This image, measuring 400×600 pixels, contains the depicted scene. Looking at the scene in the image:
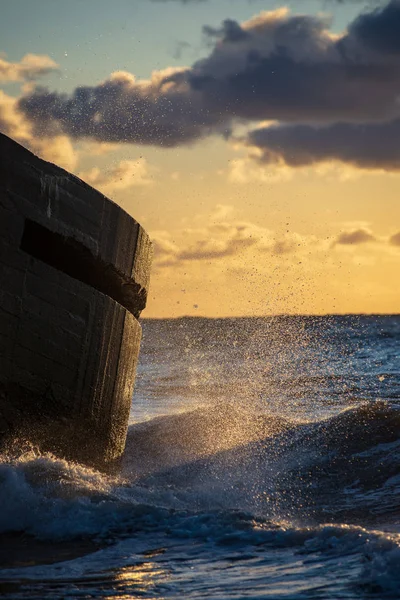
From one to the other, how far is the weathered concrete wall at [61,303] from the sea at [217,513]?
345 mm

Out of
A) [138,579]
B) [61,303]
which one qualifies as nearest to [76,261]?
[61,303]

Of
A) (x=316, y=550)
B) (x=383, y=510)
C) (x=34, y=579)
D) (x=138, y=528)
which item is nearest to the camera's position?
(x=34, y=579)

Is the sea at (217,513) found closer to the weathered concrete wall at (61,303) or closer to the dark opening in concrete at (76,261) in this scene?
the weathered concrete wall at (61,303)

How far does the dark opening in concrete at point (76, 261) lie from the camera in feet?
17.2

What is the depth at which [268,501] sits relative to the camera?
18.4 feet

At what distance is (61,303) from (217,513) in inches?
65.7

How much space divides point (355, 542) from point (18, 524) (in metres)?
1.77

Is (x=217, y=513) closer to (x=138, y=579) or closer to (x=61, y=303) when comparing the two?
(x=138, y=579)

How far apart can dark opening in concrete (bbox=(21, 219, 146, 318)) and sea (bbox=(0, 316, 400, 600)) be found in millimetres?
1170

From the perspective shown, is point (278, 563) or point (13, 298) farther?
point (13, 298)

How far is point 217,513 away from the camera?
179 inches

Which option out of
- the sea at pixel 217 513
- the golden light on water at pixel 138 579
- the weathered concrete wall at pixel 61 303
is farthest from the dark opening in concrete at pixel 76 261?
the golden light on water at pixel 138 579

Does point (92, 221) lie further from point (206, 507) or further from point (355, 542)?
point (355, 542)

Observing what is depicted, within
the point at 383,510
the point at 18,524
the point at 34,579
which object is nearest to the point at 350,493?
the point at 383,510
